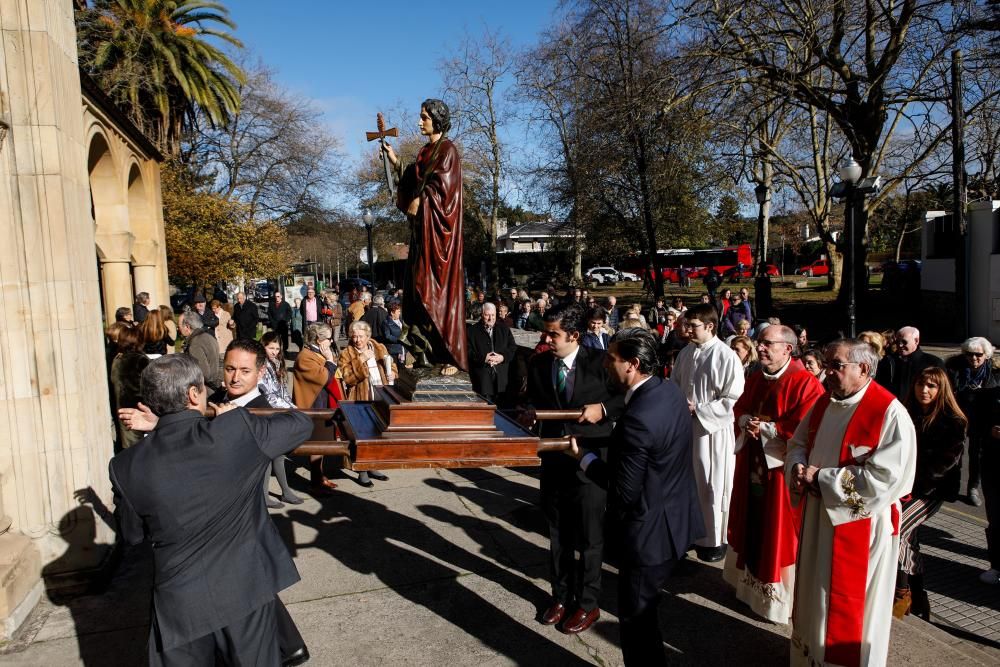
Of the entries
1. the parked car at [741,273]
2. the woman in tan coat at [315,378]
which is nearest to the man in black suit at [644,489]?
the woman in tan coat at [315,378]

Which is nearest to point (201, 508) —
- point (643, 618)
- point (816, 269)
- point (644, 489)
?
point (644, 489)

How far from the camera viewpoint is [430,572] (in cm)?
530

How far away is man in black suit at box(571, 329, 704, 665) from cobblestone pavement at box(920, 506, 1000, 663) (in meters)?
2.40

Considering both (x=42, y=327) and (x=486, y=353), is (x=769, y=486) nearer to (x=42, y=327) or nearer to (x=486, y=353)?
(x=486, y=353)

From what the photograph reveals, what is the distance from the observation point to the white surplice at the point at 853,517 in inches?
135

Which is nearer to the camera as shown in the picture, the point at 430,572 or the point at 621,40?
the point at 430,572

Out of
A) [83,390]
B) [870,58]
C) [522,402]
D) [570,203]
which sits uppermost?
[870,58]

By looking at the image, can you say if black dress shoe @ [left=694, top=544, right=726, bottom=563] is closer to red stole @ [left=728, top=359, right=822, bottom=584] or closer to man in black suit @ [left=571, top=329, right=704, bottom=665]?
red stole @ [left=728, top=359, right=822, bottom=584]

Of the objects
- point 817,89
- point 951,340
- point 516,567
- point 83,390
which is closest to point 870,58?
point 817,89

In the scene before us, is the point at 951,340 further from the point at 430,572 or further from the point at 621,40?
the point at 430,572

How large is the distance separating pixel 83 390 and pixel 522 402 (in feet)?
11.1

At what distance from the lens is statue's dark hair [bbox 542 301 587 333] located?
14.9 feet

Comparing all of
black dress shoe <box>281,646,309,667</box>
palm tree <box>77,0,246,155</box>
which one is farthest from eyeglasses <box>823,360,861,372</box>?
palm tree <box>77,0,246,155</box>

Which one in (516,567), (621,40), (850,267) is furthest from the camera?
(621,40)
